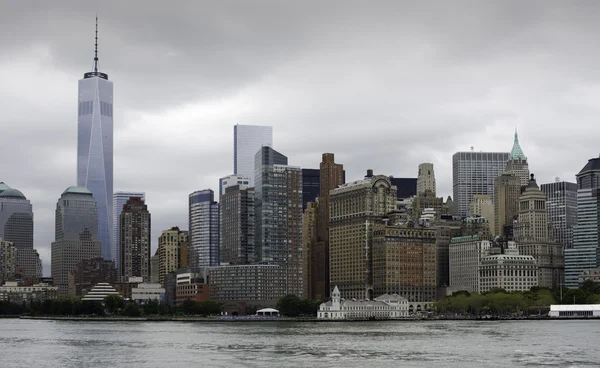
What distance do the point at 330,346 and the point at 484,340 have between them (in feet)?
92.7

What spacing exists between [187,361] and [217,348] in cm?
2680

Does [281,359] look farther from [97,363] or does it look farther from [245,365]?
[97,363]

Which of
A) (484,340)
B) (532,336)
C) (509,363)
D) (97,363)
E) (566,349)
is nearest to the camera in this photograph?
(509,363)

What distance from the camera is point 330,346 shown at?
535 ft

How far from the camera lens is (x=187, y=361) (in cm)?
13638

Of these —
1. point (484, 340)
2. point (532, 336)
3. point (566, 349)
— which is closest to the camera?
point (566, 349)

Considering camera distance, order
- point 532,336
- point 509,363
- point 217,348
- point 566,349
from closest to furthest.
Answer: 1. point 509,363
2. point 566,349
3. point 217,348
4. point 532,336

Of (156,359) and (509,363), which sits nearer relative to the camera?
(509,363)

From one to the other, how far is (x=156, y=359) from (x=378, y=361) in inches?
1210

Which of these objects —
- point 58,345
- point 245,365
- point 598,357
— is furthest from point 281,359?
point 58,345

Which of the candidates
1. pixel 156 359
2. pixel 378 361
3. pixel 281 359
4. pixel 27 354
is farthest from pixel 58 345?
pixel 378 361

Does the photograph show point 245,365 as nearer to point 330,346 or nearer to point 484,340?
point 330,346

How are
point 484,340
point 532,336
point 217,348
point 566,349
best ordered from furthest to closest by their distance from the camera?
1. point 532,336
2. point 484,340
3. point 217,348
4. point 566,349

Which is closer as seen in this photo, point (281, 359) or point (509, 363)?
point (509, 363)
